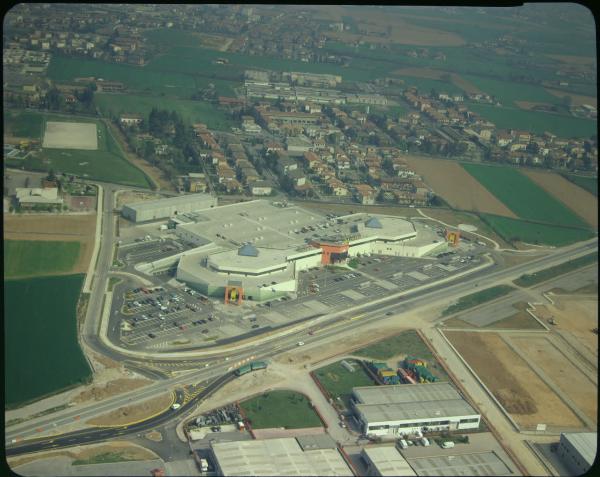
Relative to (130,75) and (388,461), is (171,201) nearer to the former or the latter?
(388,461)

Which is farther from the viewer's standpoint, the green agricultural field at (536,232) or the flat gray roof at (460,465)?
the green agricultural field at (536,232)

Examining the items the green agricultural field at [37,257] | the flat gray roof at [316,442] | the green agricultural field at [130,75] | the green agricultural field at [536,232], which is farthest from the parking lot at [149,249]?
the green agricultural field at [130,75]

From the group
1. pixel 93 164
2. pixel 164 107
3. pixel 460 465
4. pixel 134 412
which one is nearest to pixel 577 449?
pixel 460 465

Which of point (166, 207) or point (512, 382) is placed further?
point (166, 207)

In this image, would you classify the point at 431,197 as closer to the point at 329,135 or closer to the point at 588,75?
the point at 329,135

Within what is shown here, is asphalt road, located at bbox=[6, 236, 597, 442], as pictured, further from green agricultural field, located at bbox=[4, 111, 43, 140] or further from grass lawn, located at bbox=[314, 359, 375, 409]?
green agricultural field, located at bbox=[4, 111, 43, 140]

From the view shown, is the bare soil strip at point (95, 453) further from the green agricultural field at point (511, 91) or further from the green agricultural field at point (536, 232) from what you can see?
the green agricultural field at point (511, 91)
